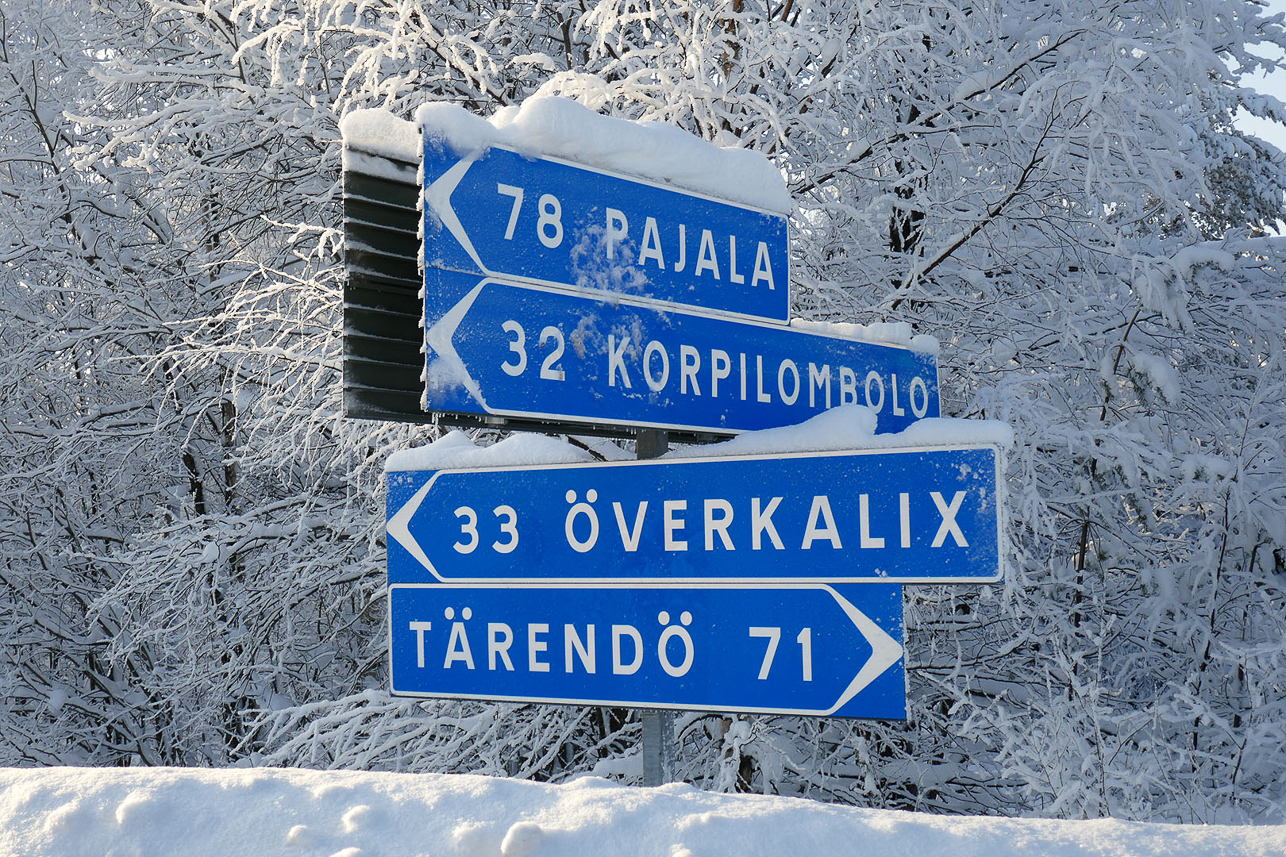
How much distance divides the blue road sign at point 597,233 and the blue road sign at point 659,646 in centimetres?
68

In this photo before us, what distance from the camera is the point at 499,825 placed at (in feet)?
5.12

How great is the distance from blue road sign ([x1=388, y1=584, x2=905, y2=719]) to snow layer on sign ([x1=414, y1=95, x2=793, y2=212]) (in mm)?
925

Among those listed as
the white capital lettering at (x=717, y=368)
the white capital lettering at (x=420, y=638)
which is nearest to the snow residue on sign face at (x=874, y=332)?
the white capital lettering at (x=717, y=368)

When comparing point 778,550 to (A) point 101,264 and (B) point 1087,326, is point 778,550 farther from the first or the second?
(A) point 101,264

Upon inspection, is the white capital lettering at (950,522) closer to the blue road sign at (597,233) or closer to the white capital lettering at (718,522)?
the white capital lettering at (718,522)

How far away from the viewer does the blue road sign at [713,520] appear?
211 centimetres

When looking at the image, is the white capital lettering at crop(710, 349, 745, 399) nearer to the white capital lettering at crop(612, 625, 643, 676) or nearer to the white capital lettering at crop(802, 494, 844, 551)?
the white capital lettering at crop(802, 494, 844, 551)

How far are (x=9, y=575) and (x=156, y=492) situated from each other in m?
1.30

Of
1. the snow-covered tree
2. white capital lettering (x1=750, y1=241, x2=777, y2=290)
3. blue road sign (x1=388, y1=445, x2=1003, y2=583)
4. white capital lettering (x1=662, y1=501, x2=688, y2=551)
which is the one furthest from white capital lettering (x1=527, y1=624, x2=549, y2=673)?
the snow-covered tree

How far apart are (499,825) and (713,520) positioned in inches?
35.4

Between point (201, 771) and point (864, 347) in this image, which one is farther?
point (864, 347)

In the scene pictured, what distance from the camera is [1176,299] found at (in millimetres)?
5023

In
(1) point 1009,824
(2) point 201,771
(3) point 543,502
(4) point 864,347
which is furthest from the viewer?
(4) point 864,347

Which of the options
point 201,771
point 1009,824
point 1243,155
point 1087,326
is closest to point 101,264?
point 1087,326
